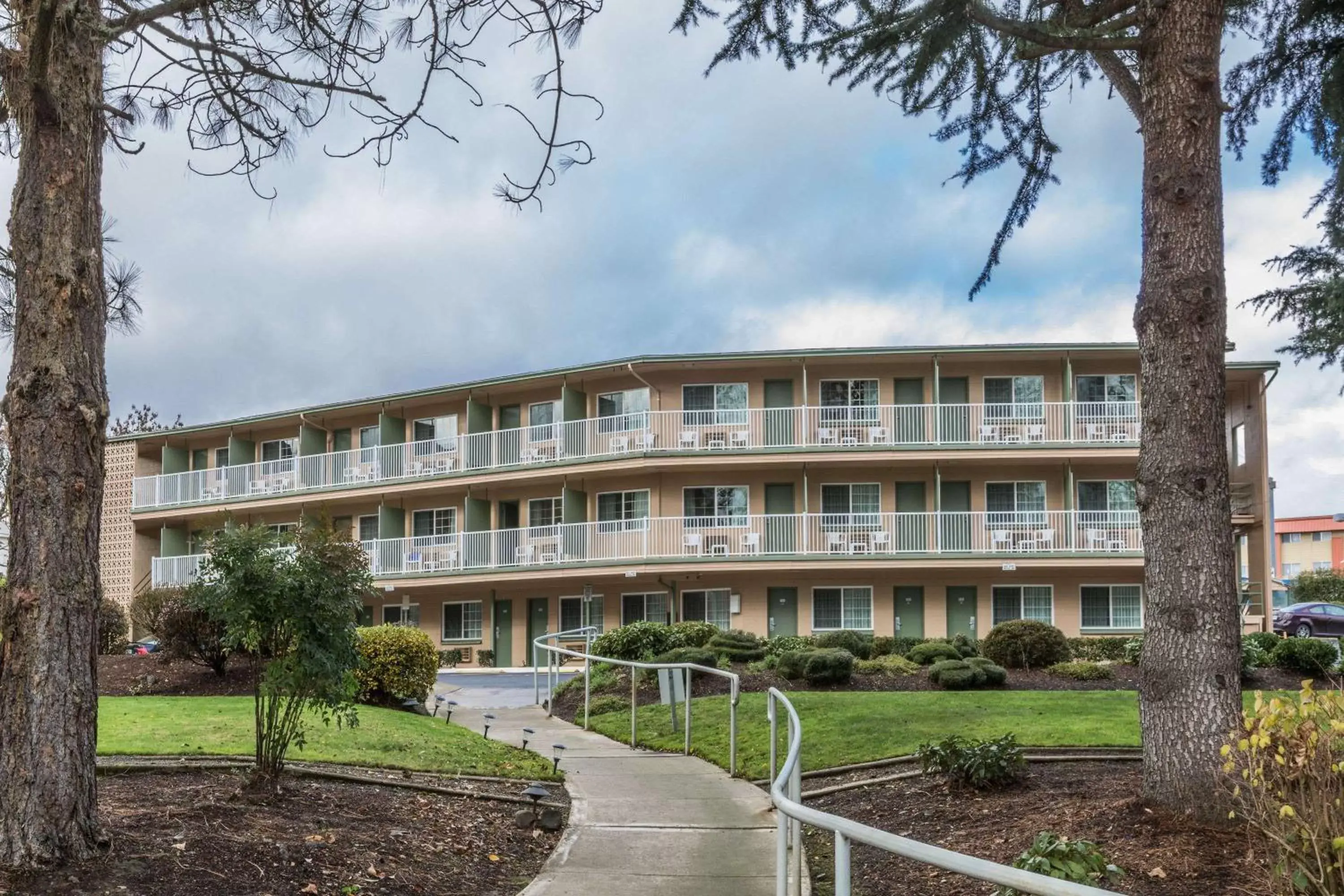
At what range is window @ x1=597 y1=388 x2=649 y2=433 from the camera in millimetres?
32875

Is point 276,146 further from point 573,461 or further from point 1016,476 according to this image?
point 1016,476

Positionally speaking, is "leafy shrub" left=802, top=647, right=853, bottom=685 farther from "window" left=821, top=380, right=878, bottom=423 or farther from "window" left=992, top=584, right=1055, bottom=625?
"window" left=821, top=380, right=878, bottom=423

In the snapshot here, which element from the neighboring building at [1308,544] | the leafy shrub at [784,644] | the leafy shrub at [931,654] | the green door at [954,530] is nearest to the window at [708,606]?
the green door at [954,530]

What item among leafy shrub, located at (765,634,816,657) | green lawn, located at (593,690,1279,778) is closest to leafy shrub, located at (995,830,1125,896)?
green lawn, located at (593,690,1279,778)

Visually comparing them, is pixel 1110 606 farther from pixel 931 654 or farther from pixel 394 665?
pixel 394 665

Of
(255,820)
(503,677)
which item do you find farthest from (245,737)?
(503,677)

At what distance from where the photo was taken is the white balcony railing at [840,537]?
30.9m

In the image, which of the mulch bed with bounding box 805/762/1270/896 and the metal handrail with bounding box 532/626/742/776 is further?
the metal handrail with bounding box 532/626/742/776

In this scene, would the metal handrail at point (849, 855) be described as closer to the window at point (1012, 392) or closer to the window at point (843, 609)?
the window at point (843, 609)

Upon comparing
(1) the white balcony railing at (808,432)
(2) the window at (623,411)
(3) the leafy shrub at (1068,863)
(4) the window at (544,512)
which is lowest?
(3) the leafy shrub at (1068,863)

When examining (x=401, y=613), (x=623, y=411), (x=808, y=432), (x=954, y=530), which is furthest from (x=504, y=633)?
(x=954, y=530)

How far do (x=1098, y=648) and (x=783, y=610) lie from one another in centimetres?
883

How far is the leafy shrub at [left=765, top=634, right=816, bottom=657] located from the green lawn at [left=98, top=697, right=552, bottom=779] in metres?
9.96

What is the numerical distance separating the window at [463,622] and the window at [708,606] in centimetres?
701
